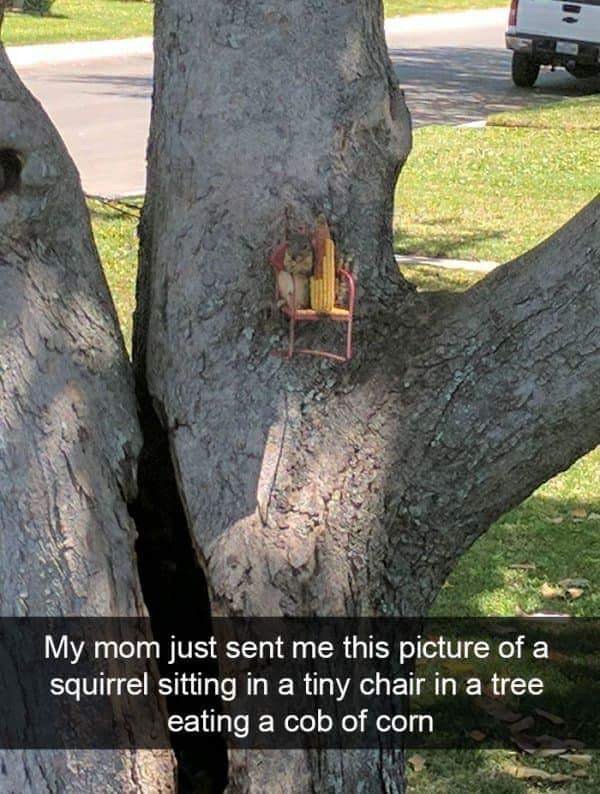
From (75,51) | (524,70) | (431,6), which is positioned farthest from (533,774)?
(431,6)

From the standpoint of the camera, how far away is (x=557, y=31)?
20062 millimetres

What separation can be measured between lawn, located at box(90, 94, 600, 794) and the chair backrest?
1.90 meters

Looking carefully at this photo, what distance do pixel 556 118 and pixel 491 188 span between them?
3.63m

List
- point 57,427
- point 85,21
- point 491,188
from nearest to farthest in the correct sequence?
point 57,427
point 491,188
point 85,21

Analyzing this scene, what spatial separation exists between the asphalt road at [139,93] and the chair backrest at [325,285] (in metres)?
9.21

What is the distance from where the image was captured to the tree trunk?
3.12m

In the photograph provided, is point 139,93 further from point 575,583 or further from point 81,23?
point 575,583

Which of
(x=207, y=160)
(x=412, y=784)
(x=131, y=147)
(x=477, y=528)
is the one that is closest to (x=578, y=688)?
(x=412, y=784)

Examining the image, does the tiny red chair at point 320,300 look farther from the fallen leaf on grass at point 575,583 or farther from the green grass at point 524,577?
the fallen leaf on grass at point 575,583

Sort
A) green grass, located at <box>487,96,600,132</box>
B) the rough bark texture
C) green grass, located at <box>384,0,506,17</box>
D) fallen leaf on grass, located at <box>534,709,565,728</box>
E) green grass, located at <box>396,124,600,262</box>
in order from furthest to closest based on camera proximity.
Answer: green grass, located at <box>384,0,506,17</box>
green grass, located at <box>487,96,600,132</box>
green grass, located at <box>396,124,600,262</box>
fallen leaf on grass, located at <box>534,709,565,728</box>
the rough bark texture

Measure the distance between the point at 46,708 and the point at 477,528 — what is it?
984 millimetres

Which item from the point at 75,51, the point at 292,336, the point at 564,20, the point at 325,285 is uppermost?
the point at 564,20

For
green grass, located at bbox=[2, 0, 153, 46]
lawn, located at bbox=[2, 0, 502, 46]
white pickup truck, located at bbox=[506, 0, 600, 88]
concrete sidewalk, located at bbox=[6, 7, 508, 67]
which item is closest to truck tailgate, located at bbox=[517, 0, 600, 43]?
white pickup truck, located at bbox=[506, 0, 600, 88]

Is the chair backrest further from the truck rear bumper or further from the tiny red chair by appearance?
the truck rear bumper
